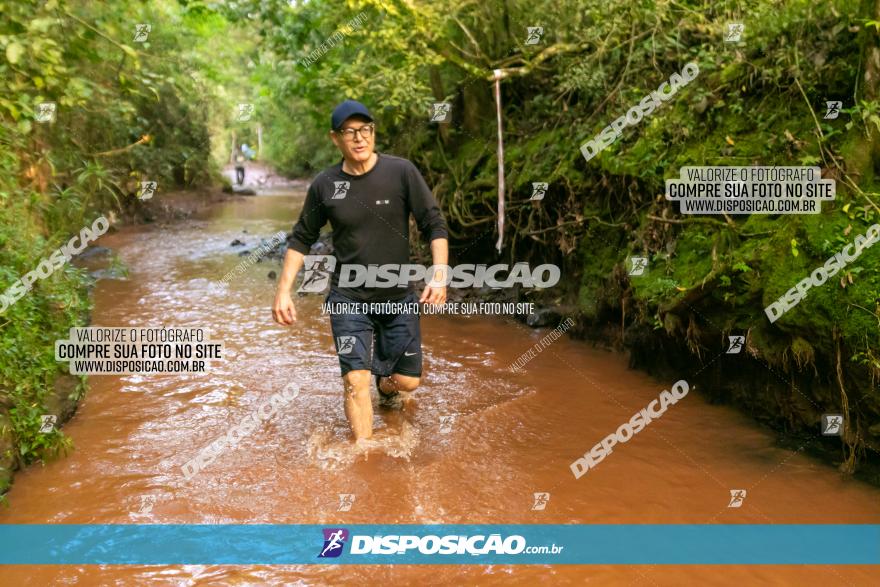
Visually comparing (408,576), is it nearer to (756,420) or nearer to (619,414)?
(619,414)

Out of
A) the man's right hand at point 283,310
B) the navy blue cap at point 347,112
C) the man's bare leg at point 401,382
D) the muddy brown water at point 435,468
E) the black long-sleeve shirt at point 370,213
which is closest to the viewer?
the muddy brown water at point 435,468

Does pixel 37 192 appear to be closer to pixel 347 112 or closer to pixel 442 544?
pixel 347 112

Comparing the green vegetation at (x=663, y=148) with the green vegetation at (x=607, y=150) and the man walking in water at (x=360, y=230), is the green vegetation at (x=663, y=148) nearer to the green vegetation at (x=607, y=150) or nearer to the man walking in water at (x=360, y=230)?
the green vegetation at (x=607, y=150)

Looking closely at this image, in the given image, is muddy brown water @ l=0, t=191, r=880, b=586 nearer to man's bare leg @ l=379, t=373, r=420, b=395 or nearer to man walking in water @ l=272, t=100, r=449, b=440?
man's bare leg @ l=379, t=373, r=420, b=395

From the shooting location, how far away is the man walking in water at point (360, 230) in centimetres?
425

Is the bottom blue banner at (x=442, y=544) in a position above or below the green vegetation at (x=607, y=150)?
below

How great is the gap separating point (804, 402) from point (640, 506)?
64.7 inches

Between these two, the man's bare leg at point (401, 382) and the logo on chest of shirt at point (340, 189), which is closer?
the logo on chest of shirt at point (340, 189)

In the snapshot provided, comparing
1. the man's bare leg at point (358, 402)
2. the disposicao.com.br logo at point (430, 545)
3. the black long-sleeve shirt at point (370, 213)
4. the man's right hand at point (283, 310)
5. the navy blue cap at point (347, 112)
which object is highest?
the navy blue cap at point (347, 112)

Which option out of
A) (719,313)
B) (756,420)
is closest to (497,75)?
(719,313)

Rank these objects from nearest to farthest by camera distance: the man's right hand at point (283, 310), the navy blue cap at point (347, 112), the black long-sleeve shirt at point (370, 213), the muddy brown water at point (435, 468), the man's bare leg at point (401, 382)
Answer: the muddy brown water at point (435, 468) < the navy blue cap at point (347, 112) < the man's right hand at point (283, 310) < the black long-sleeve shirt at point (370, 213) < the man's bare leg at point (401, 382)

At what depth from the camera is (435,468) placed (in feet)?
14.0

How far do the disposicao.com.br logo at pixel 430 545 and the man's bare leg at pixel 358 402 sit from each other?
989 mm

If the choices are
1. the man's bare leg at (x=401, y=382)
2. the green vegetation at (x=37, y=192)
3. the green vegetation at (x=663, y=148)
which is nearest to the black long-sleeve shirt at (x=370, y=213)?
the man's bare leg at (x=401, y=382)
